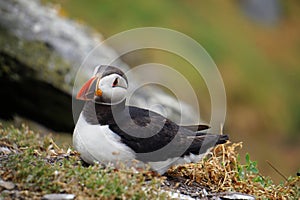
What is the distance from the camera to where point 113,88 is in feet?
19.0

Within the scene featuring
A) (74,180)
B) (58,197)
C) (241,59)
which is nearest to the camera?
(58,197)

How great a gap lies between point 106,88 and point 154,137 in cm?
64

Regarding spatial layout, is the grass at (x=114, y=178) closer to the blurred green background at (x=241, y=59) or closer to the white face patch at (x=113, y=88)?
the white face patch at (x=113, y=88)

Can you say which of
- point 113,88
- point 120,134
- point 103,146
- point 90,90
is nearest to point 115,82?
point 113,88

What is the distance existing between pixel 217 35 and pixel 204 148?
18192 mm

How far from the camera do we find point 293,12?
98.2 ft

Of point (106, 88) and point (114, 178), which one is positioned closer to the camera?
point (114, 178)

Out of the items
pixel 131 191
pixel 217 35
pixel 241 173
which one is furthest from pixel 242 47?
pixel 131 191

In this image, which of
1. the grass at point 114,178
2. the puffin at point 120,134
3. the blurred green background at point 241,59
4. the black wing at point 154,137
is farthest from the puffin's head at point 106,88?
the blurred green background at point 241,59

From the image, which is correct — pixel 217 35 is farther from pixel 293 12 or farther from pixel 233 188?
pixel 233 188

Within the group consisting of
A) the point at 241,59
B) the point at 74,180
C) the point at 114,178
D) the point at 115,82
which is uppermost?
the point at 241,59

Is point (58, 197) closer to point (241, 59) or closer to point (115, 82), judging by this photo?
point (115, 82)

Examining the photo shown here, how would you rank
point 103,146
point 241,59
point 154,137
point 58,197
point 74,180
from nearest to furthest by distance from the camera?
point 58,197
point 74,180
point 103,146
point 154,137
point 241,59

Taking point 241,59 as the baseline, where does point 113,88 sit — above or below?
below
